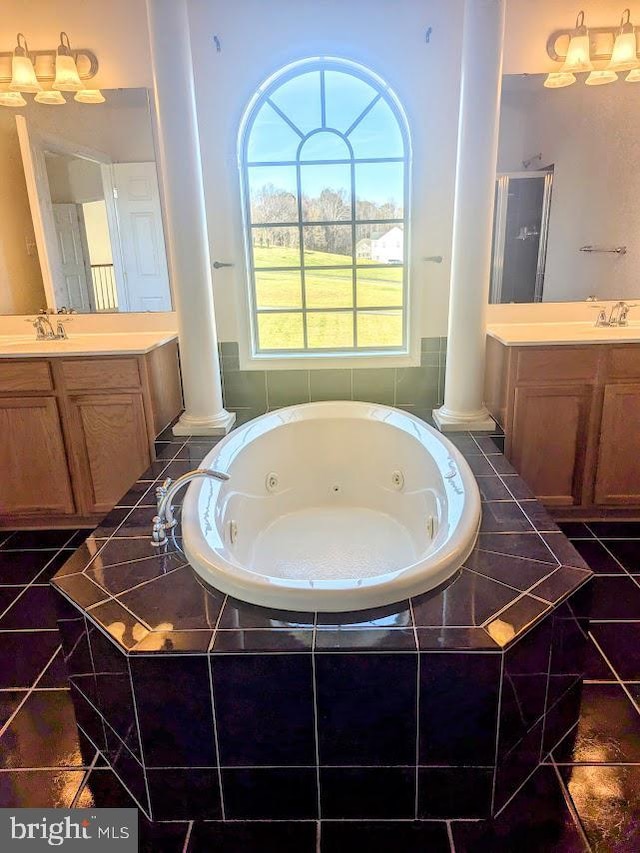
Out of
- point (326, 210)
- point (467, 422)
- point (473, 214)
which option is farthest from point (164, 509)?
point (326, 210)

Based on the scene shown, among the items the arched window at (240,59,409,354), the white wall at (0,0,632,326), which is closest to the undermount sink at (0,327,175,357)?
the arched window at (240,59,409,354)

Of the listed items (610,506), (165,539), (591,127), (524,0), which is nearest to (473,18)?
(524,0)

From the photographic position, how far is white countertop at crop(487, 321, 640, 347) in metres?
2.45

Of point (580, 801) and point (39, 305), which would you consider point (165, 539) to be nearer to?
point (580, 801)

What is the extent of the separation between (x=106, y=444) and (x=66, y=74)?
1.79m

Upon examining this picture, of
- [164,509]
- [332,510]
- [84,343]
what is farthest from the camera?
[84,343]

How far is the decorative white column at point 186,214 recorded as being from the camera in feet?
7.59

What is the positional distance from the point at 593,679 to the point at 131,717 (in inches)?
53.0

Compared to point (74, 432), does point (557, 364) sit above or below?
above

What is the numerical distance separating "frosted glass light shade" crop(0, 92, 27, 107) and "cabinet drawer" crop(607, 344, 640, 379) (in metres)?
3.06

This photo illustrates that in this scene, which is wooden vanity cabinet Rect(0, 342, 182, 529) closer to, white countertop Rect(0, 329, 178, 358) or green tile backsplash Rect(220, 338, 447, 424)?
white countertop Rect(0, 329, 178, 358)

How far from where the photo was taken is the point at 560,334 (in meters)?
2.74

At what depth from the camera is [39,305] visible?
9.80 ft

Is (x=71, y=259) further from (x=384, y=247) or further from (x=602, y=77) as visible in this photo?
(x=602, y=77)
